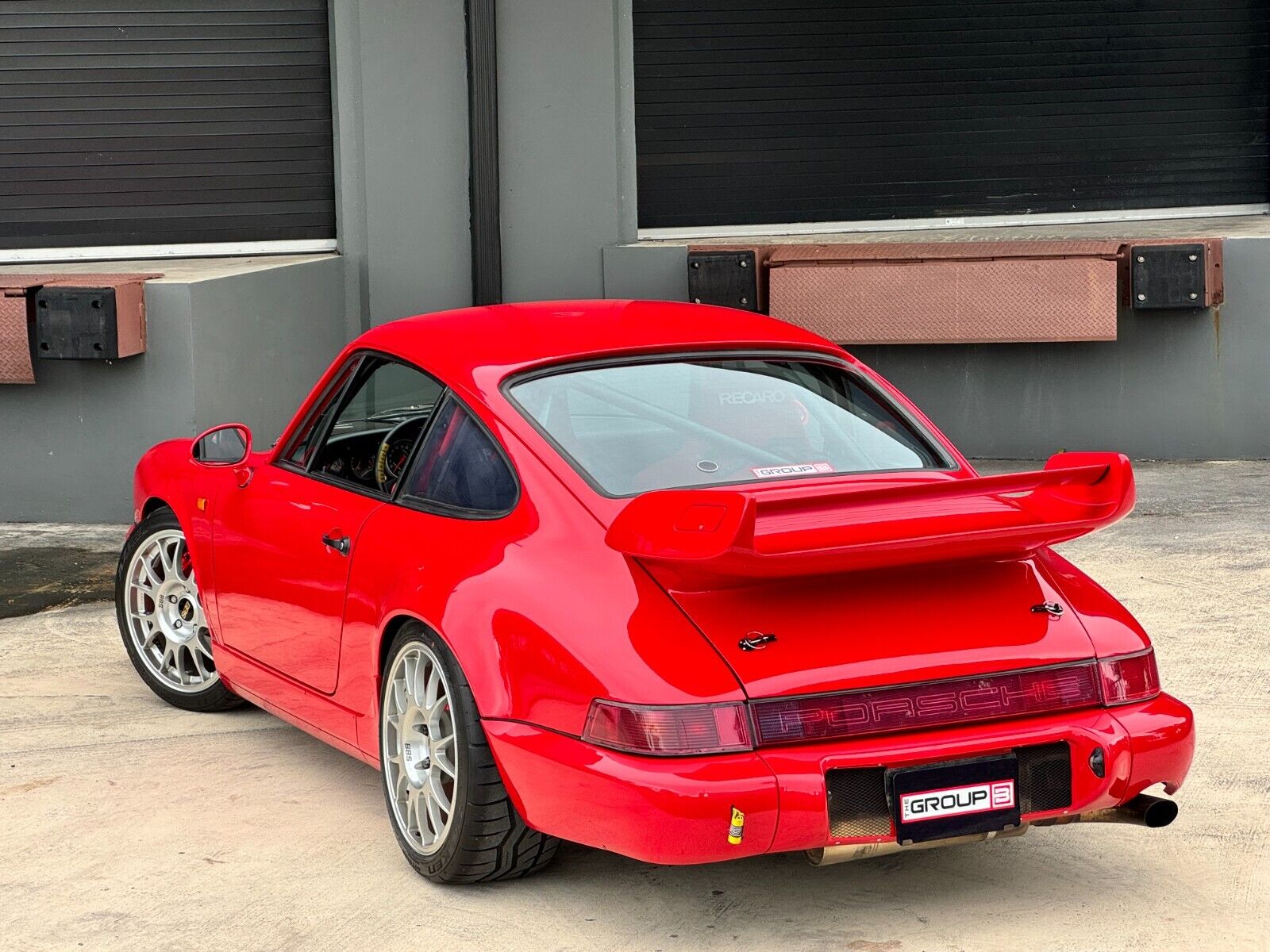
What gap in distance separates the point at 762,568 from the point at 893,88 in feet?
30.8

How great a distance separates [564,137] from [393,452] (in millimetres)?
7089

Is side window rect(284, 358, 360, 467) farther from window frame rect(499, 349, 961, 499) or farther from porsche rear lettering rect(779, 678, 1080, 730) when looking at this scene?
porsche rear lettering rect(779, 678, 1080, 730)

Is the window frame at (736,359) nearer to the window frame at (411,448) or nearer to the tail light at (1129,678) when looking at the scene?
the window frame at (411,448)

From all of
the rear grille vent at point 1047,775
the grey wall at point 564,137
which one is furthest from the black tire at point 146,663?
the grey wall at point 564,137

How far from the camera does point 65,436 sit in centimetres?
952

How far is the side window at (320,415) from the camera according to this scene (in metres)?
5.03

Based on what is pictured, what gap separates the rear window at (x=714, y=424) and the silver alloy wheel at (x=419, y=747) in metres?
0.63

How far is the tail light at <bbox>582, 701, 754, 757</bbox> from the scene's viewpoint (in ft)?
11.6

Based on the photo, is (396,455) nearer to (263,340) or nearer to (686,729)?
(686,729)

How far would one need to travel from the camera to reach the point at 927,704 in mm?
3678

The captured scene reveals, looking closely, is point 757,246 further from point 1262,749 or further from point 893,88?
point 1262,749

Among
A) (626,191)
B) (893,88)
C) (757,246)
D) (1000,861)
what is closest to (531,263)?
(626,191)

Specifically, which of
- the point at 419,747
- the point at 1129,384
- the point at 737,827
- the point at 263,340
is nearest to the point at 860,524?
the point at 737,827

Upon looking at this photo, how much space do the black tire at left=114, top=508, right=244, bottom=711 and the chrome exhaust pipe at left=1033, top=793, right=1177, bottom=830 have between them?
2.96 m
